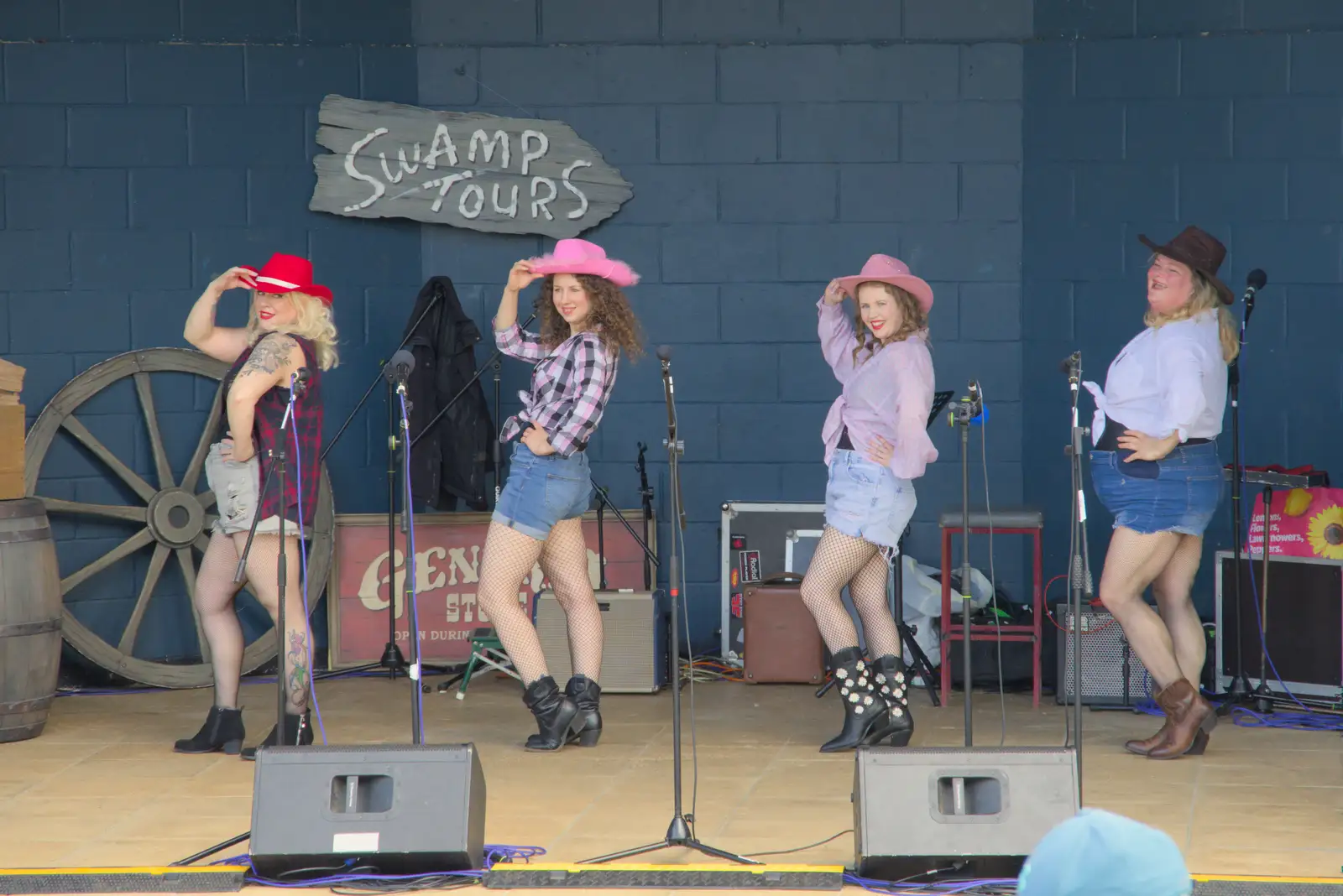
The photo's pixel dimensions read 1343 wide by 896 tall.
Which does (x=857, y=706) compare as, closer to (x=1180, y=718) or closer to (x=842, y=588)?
(x=842, y=588)

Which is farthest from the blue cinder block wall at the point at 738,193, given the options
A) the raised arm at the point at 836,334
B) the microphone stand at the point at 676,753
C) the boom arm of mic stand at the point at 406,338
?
the microphone stand at the point at 676,753

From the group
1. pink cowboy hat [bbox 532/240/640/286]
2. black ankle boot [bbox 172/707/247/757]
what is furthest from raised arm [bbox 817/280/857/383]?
black ankle boot [bbox 172/707/247/757]

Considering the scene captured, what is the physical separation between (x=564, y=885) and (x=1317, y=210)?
3965mm

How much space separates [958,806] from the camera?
3.17 metres

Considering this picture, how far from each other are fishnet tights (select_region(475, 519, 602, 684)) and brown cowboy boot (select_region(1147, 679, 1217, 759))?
5.51 feet

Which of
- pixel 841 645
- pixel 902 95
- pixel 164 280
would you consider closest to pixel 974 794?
pixel 841 645

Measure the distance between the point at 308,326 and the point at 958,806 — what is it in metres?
2.40

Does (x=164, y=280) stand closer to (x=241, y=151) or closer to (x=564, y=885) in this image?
(x=241, y=151)

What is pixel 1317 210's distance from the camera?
5707 millimetres

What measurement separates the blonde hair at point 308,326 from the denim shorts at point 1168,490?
7.61ft

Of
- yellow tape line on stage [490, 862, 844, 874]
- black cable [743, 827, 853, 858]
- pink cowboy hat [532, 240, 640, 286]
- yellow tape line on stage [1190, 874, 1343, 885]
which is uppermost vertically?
pink cowboy hat [532, 240, 640, 286]

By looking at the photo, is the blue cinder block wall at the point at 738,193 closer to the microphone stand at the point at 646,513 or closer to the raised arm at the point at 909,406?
the microphone stand at the point at 646,513

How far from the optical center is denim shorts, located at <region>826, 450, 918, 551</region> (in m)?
4.57

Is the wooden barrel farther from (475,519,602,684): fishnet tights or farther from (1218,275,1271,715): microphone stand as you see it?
(1218,275,1271,715): microphone stand
